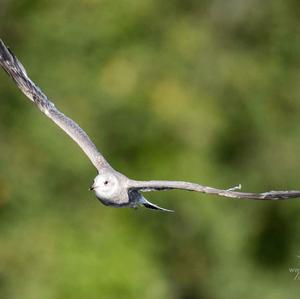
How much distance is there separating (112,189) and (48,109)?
123cm

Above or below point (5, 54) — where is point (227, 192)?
below

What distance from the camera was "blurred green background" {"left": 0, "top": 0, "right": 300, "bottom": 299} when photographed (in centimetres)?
2312

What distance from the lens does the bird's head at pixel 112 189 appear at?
12312mm

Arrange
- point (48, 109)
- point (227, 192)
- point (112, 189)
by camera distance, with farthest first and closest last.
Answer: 1. point (48, 109)
2. point (112, 189)
3. point (227, 192)

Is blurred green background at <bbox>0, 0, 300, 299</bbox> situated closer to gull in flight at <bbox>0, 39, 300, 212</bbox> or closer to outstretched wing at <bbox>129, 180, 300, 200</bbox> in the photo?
gull in flight at <bbox>0, 39, 300, 212</bbox>

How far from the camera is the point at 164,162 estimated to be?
81.7ft

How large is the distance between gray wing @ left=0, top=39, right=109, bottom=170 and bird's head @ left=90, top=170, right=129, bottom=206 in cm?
33

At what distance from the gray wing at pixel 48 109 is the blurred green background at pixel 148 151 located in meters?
9.06

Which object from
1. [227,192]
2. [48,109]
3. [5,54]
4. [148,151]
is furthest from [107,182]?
[148,151]

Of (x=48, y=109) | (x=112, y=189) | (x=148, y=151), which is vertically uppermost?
(x=148, y=151)

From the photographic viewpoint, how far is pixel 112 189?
12.3 metres

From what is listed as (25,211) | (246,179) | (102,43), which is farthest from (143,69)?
(25,211)

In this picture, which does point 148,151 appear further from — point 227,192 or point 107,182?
point 227,192

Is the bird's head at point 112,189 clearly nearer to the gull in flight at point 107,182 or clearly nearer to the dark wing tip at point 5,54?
the gull in flight at point 107,182
